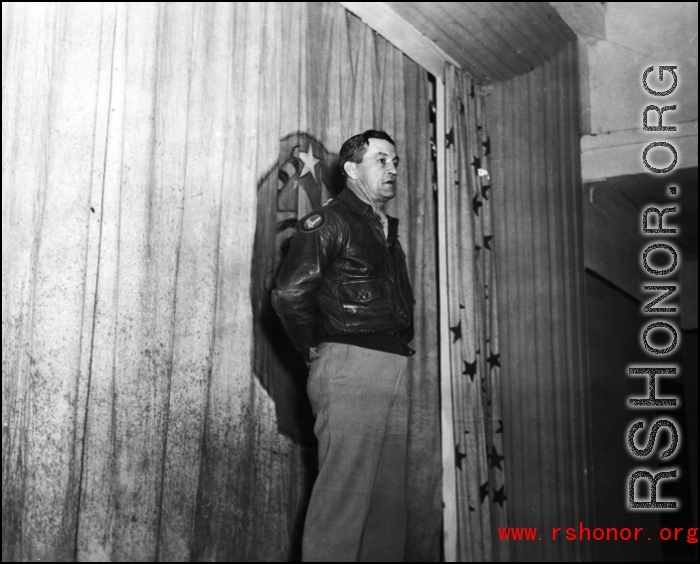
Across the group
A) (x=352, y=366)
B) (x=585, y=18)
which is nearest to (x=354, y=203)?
(x=352, y=366)

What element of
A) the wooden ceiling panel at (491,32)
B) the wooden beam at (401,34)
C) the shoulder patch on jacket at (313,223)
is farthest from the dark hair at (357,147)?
the wooden ceiling panel at (491,32)

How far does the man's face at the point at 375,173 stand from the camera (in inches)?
122

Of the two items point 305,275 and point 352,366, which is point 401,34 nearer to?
point 305,275

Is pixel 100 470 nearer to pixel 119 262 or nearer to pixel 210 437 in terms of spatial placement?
pixel 210 437

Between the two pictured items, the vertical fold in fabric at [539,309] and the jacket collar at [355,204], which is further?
the vertical fold in fabric at [539,309]

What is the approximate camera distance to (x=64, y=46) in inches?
118

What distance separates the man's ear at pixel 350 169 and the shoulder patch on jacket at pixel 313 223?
0.28 metres

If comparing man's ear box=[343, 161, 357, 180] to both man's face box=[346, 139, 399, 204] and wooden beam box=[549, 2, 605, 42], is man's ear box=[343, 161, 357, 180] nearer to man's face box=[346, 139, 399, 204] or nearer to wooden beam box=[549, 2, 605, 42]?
man's face box=[346, 139, 399, 204]

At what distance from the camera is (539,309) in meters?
4.44

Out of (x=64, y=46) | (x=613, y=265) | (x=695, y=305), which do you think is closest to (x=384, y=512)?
(x=64, y=46)

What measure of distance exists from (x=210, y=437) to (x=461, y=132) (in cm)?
221

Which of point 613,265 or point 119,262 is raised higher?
point 613,265

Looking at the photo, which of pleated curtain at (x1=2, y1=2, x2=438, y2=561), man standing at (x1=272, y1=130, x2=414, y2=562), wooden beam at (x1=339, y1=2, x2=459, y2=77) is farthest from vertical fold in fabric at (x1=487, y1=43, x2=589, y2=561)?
man standing at (x1=272, y1=130, x2=414, y2=562)

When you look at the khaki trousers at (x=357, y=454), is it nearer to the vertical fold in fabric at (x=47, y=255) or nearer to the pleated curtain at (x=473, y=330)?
the vertical fold in fabric at (x=47, y=255)
